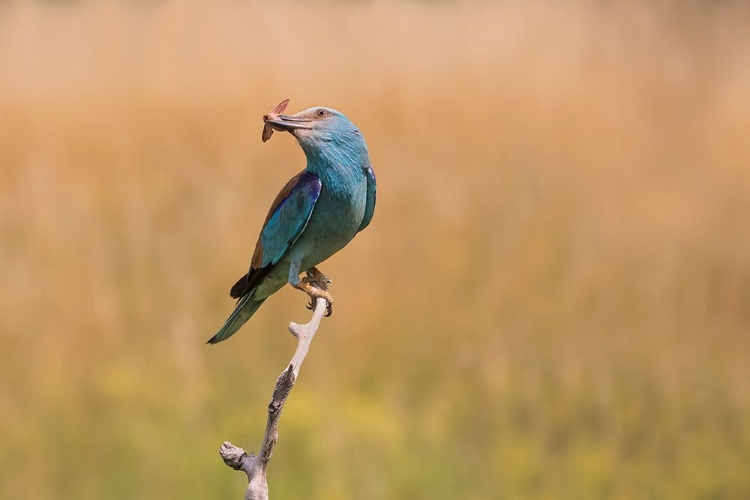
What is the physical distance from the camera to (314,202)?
4.72 ft

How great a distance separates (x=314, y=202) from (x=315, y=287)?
190 mm

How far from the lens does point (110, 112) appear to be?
271cm

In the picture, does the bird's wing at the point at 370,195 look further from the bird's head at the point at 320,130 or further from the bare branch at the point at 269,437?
the bare branch at the point at 269,437

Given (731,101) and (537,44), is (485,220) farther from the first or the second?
(731,101)

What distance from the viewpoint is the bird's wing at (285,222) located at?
4.73 feet

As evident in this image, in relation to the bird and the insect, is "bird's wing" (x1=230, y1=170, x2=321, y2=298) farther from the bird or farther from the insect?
the insect

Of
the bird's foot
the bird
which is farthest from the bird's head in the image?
the bird's foot

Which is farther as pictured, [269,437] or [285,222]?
[285,222]

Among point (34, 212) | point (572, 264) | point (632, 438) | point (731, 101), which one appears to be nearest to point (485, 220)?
point (572, 264)

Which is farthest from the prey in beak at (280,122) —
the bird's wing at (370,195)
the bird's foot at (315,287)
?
the bird's foot at (315,287)

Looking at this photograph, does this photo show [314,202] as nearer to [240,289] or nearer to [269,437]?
[240,289]

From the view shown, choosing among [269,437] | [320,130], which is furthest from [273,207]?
[269,437]

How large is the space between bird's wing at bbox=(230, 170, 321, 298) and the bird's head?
5 cm

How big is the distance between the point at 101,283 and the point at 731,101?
1691 mm
